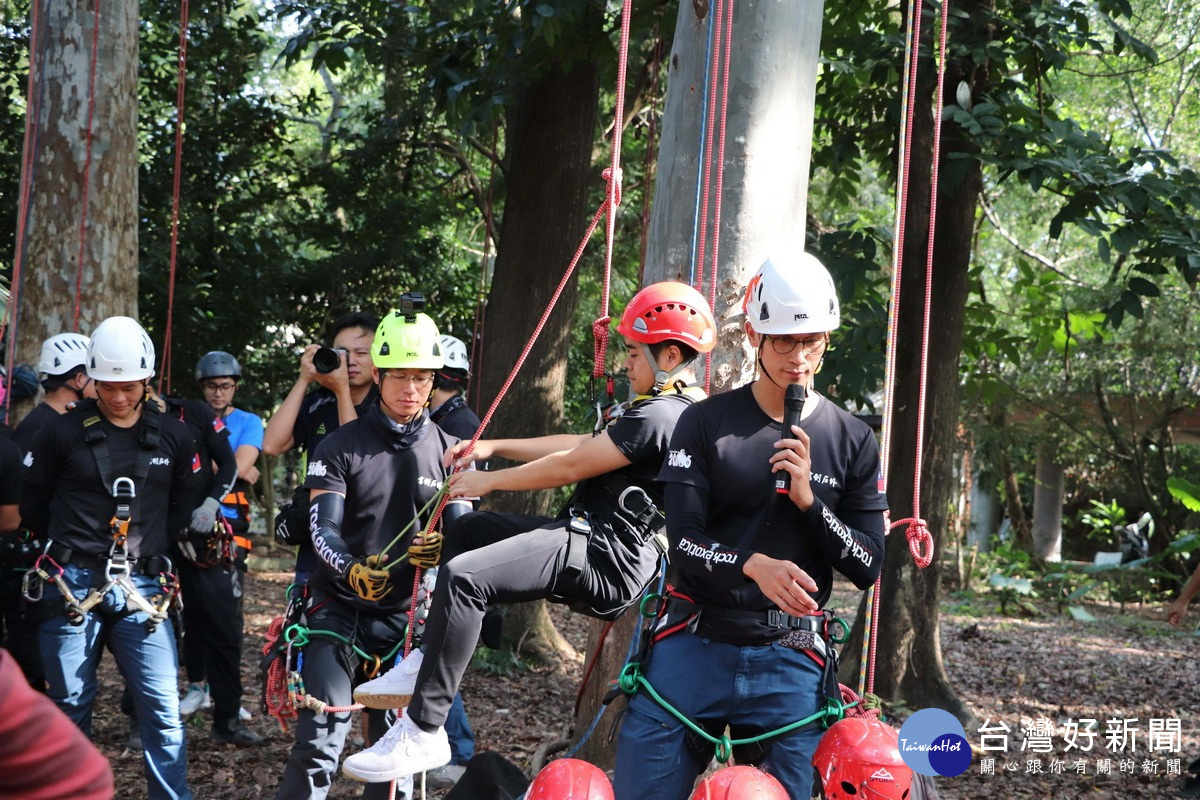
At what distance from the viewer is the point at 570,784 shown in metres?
3.17

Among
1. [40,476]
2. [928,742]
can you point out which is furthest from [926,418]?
[40,476]

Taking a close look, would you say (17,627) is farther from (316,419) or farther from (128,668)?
(316,419)

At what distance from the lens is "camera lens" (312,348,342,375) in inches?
210

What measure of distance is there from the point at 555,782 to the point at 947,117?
5189 millimetres

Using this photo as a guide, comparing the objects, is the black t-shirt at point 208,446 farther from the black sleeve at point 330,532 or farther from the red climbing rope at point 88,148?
the black sleeve at point 330,532

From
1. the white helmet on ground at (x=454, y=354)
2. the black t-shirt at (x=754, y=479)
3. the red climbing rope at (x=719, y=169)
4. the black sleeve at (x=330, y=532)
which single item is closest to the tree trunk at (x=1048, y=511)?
the white helmet on ground at (x=454, y=354)

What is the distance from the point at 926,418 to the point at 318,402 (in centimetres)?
427

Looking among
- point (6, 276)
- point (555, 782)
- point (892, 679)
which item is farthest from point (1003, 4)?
point (6, 276)

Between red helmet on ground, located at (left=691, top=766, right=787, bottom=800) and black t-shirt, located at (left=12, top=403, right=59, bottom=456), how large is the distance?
4.49m

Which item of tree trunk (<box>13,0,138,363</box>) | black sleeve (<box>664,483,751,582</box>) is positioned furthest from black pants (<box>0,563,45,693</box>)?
black sleeve (<box>664,483,751,582</box>)

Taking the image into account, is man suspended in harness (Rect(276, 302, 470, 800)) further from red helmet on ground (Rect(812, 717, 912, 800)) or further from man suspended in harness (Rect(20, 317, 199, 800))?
red helmet on ground (Rect(812, 717, 912, 800))

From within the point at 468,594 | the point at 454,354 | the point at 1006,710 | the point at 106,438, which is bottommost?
the point at 1006,710

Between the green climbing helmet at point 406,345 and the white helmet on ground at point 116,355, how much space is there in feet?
3.97

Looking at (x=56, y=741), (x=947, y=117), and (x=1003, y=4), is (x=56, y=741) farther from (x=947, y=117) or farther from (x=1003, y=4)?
(x=1003, y=4)
